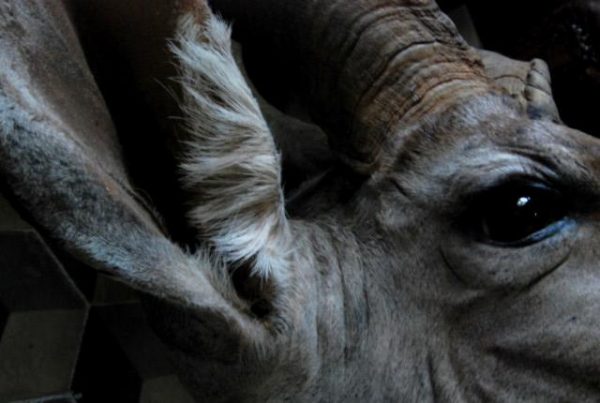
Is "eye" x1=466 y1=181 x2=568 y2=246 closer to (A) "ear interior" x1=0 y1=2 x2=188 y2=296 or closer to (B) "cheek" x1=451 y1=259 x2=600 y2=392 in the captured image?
(B) "cheek" x1=451 y1=259 x2=600 y2=392

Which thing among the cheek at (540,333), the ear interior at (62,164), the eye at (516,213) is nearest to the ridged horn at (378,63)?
the eye at (516,213)

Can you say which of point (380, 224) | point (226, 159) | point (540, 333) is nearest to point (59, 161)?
point (226, 159)

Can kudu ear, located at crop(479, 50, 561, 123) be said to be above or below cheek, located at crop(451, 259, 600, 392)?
above

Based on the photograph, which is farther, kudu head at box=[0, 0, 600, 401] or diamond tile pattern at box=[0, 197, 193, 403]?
diamond tile pattern at box=[0, 197, 193, 403]

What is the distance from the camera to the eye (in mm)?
1024

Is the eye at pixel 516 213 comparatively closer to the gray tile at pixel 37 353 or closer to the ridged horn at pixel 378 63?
the ridged horn at pixel 378 63

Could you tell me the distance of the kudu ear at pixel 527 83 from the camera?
1116mm

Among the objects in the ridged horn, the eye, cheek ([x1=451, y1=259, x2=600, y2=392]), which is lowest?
cheek ([x1=451, y1=259, x2=600, y2=392])

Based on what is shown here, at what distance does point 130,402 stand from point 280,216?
607 mm

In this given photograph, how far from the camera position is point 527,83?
3.93ft

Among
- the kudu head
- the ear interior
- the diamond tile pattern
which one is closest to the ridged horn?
the kudu head

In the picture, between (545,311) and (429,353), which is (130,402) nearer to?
(429,353)

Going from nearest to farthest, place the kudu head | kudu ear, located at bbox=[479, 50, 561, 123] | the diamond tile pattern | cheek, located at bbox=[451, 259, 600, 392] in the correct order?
the kudu head, cheek, located at bbox=[451, 259, 600, 392], kudu ear, located at bbox=[479, 50, 561, 123], the diamond tile pattern

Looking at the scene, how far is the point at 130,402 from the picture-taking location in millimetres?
1388
